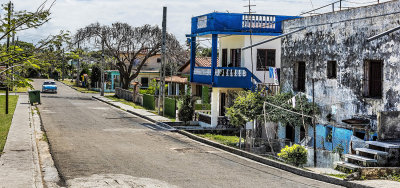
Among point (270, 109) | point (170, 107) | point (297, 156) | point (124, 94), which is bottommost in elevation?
point (297, 156)

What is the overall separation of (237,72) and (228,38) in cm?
340

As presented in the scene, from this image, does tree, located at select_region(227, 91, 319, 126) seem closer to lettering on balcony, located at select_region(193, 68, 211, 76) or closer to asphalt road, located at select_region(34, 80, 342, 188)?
asphalt road, located at select_region(34, 80, 342, 188)

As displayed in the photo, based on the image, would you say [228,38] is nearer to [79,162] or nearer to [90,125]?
[90,125]

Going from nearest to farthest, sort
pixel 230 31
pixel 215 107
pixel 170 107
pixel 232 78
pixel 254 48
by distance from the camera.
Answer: pixel 232 78
pixel 230 31
pixel 215 107
pixel 254 48
pixel 170 107

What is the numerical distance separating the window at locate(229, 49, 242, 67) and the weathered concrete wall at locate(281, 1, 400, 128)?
7138mm

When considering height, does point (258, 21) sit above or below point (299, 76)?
above

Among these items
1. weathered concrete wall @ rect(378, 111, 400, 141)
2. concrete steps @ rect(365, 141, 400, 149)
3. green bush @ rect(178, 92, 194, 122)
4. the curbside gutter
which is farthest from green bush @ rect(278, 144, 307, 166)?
green bush @ rect(178, 92, 194, 122)

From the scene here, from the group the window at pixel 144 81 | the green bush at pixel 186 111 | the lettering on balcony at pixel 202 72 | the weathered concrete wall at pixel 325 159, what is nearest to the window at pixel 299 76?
the weathered concrete wall at pixel 325 159

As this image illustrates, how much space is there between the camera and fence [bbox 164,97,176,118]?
117 ft

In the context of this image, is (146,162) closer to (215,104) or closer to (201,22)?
(215,104)

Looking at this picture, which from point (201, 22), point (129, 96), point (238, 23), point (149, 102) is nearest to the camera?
point (238, 23)

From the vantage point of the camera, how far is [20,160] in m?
17.2

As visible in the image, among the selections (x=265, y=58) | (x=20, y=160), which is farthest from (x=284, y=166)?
(x=265, y=58)

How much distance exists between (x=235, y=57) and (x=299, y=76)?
8.57 m
